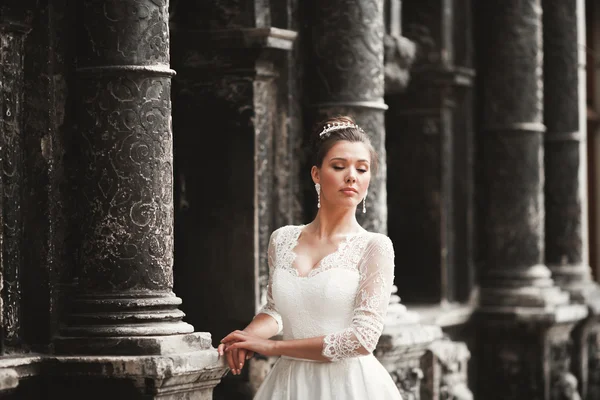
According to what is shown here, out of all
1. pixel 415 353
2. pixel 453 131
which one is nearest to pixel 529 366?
pixel 453 131

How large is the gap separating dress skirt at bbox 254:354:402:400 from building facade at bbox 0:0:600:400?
0.50 metres

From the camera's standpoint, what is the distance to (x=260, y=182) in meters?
7.99

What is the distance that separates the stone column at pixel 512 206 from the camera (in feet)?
37.0

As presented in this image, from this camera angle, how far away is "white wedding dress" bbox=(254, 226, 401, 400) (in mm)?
5469

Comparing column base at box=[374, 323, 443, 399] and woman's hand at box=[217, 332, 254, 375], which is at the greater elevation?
woman's hand at box=[217, 332, 254, 375]

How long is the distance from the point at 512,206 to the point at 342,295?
19.8 ft

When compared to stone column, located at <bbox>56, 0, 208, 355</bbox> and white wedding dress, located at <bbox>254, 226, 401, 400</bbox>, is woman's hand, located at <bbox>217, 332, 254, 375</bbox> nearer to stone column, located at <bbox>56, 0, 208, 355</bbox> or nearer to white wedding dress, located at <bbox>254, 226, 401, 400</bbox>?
white wedding dress, located at <bbox>254, 226, 401, 400</bbox>

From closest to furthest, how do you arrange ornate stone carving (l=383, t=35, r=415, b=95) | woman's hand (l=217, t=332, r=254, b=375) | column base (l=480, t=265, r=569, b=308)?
1. woman's hand (l=217, t=332, r=254, b=375)
2. ornate stone carving (l=383, t=35, r=415, b=95)
3. column base (l=480, t=265, r=569, b=308)

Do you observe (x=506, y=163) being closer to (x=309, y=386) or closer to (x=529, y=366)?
(x=529, y=366)

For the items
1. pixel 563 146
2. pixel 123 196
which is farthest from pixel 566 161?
pixel 123 196

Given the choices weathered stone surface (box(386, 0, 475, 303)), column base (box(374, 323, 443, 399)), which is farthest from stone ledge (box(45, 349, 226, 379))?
weathered stone surface (box(386, 0, 475, 303))

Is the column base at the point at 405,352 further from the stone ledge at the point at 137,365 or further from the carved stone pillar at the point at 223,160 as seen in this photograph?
the stone ledge at the point at 137,365

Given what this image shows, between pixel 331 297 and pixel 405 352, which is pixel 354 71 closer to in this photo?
pixel 405 352

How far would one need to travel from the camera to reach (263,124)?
8.07 metres
